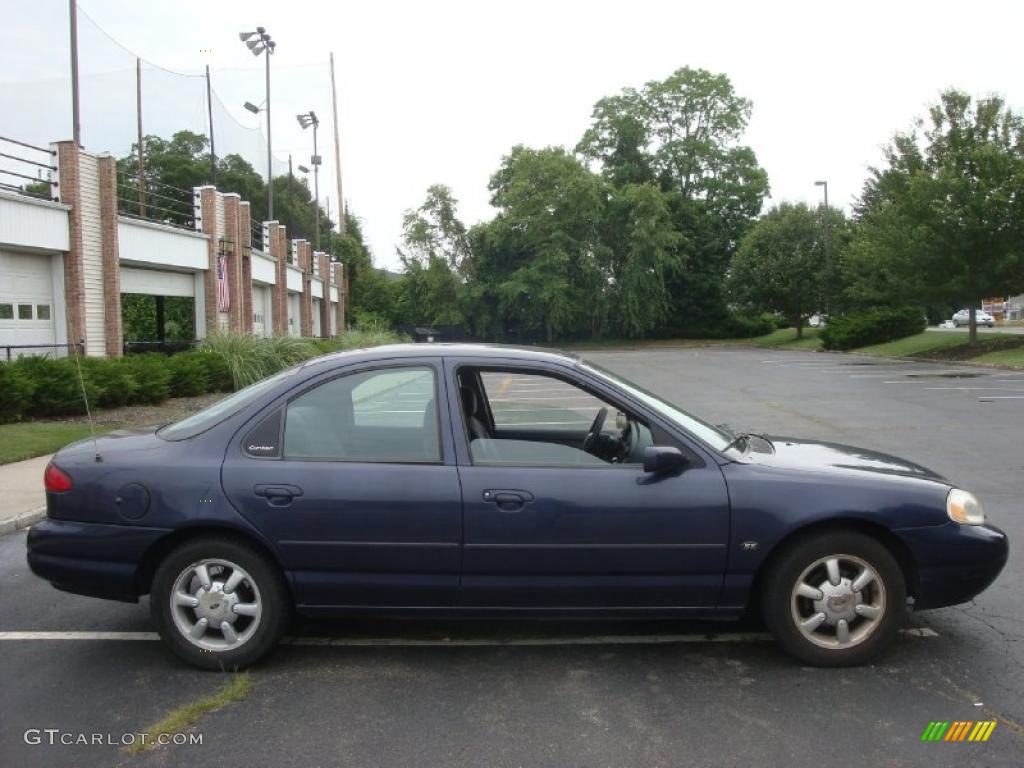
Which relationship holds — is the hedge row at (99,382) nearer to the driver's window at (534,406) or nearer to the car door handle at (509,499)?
the driver's window at (534,406)

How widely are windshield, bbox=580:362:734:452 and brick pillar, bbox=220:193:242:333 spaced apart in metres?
25.9

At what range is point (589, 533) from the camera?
395 centimetres

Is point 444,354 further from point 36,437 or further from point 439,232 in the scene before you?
point 439,232

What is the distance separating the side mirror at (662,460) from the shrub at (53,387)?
11.8 m

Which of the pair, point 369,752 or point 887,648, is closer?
point 369,752

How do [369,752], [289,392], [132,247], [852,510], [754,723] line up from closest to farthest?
1. [369,752]
2. [754,723]
3. [852,510]
4. [289,392]
5. [132,247]

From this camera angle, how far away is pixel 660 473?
3.99 meters

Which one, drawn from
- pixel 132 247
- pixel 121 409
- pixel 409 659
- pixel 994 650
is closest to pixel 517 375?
pixel 409 659

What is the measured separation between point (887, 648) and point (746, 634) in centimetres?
70

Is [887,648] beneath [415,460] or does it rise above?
beneath

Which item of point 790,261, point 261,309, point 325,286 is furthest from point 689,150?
point 261,309

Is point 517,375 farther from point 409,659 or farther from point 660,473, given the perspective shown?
point 409,659

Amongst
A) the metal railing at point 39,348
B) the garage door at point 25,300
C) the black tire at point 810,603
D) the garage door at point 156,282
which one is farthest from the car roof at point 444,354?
the garage door at point 156,282

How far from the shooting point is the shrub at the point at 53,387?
13.2 m
